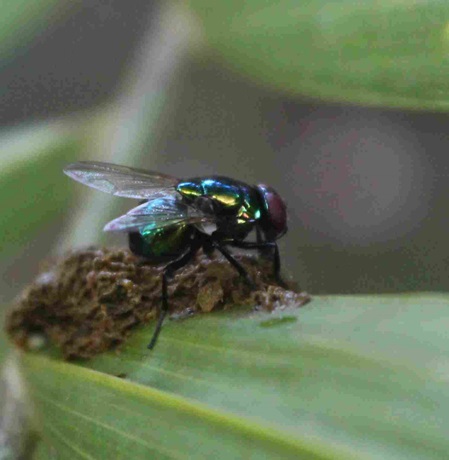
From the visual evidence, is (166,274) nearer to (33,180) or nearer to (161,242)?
(161,242)

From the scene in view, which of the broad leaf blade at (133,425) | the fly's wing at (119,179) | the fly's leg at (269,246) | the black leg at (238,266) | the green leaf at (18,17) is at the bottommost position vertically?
the broad leaf blade at (133,425)

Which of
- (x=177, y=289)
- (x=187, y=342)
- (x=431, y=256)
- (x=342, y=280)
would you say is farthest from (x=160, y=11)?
(x=187, y=342)

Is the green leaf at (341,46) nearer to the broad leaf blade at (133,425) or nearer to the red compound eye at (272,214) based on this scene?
the red compound eye at (272,214)

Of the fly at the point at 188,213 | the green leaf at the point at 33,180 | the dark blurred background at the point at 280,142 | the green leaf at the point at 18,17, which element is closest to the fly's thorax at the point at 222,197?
the fly at the point at 188,213

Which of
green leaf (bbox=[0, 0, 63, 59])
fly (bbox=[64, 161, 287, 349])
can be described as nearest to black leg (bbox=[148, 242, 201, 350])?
fly (bbox=[64, 161, 287, 349])

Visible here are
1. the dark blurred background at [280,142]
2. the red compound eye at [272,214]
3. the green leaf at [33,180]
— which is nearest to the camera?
the red compound eye at [272,214]
